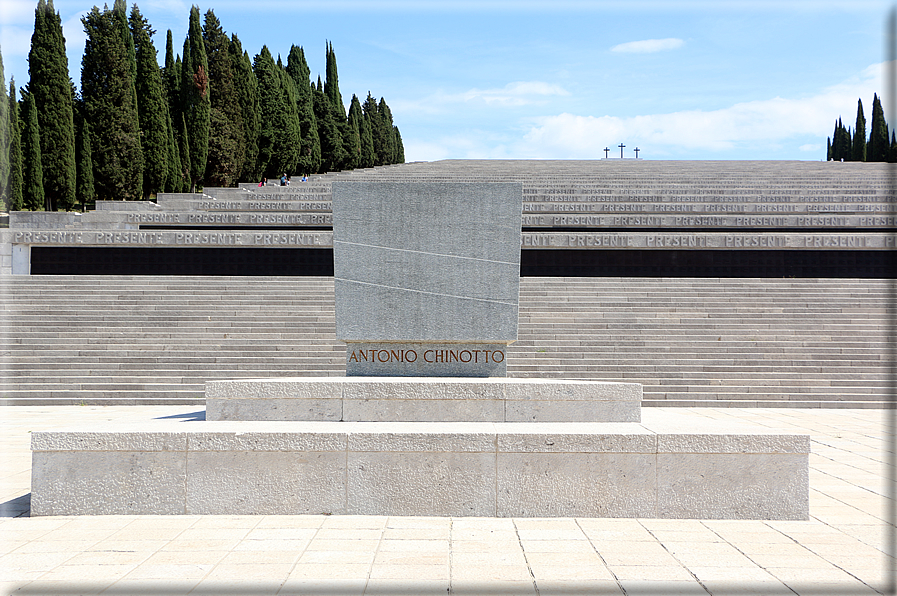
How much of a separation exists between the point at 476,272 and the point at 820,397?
8.41 meters

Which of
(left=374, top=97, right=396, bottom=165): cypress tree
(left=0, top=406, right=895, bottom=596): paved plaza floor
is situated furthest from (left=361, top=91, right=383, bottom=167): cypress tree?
(left=0, top=406, right=895, bottom=596): paved plaza floor

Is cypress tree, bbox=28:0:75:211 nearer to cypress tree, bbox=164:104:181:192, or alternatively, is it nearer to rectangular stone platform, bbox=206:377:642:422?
cypress tree, bbox=164:104:181:192

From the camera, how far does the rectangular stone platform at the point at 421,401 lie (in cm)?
631

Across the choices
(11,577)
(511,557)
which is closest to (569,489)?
(511,557)

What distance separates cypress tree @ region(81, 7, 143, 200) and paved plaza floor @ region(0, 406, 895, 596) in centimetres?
2801

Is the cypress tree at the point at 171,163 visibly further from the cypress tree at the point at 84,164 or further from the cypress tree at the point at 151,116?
the cypress tree at the point at 84,164

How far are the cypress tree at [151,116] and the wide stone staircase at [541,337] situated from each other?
57.3 ft

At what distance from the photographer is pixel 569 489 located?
5.28m

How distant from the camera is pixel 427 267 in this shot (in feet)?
23.7

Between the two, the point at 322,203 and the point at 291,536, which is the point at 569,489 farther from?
the point at 322,203

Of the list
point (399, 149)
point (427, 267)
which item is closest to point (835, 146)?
point (399, 149)

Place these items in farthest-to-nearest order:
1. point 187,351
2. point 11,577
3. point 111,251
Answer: point 111,251 → point 187,351 → point 11,577

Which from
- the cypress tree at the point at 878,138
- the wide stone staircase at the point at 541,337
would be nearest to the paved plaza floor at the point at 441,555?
the wide stone staircase at the point at 541,337

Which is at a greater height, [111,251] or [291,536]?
[111,251]
